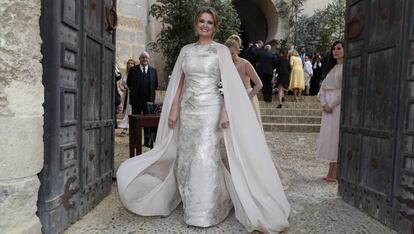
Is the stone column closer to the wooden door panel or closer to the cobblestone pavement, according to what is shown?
the cobblestone pavement

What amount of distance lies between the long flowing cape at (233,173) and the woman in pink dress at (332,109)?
65.6 inches

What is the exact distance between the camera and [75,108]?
2.82 metres

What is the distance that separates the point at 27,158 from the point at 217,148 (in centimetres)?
144

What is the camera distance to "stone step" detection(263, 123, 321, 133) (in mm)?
9109

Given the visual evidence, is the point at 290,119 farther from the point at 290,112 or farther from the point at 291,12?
the point at 291,12

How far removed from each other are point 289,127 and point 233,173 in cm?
655

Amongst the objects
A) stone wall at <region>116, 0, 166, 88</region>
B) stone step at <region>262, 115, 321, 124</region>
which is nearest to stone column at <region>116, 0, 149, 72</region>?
stone wall at <region>116, 0, 166, 88</region>

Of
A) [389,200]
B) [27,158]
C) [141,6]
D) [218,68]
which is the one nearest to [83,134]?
[27,158]

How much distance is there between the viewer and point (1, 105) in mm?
2160

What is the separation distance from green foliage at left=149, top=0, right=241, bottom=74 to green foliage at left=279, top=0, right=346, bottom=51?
4.22m

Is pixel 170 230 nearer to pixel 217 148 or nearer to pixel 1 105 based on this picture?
pixel 217 148

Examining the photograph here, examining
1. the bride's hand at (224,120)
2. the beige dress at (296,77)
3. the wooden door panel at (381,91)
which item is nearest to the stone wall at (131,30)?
the beige dress at (296,77)

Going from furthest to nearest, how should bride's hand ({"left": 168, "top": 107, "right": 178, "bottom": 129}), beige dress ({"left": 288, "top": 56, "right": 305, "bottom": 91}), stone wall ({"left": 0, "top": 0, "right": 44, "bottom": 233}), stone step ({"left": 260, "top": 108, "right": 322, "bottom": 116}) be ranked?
beige dress ({"left": 288, "top": 56, "right": 305, "bottom": 91}) → stone step ({"left": 260, "top": 108, "right": 322, "bottom": 116}) → bride's hand ({"left": 168, "top": 107, "right": 178, "bottom": 129}) → stone wall ({"left": 0, "top": 0, "right": 44, "bottom": 233})

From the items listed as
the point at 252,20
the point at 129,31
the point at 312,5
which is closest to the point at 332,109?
the point at 129,31
